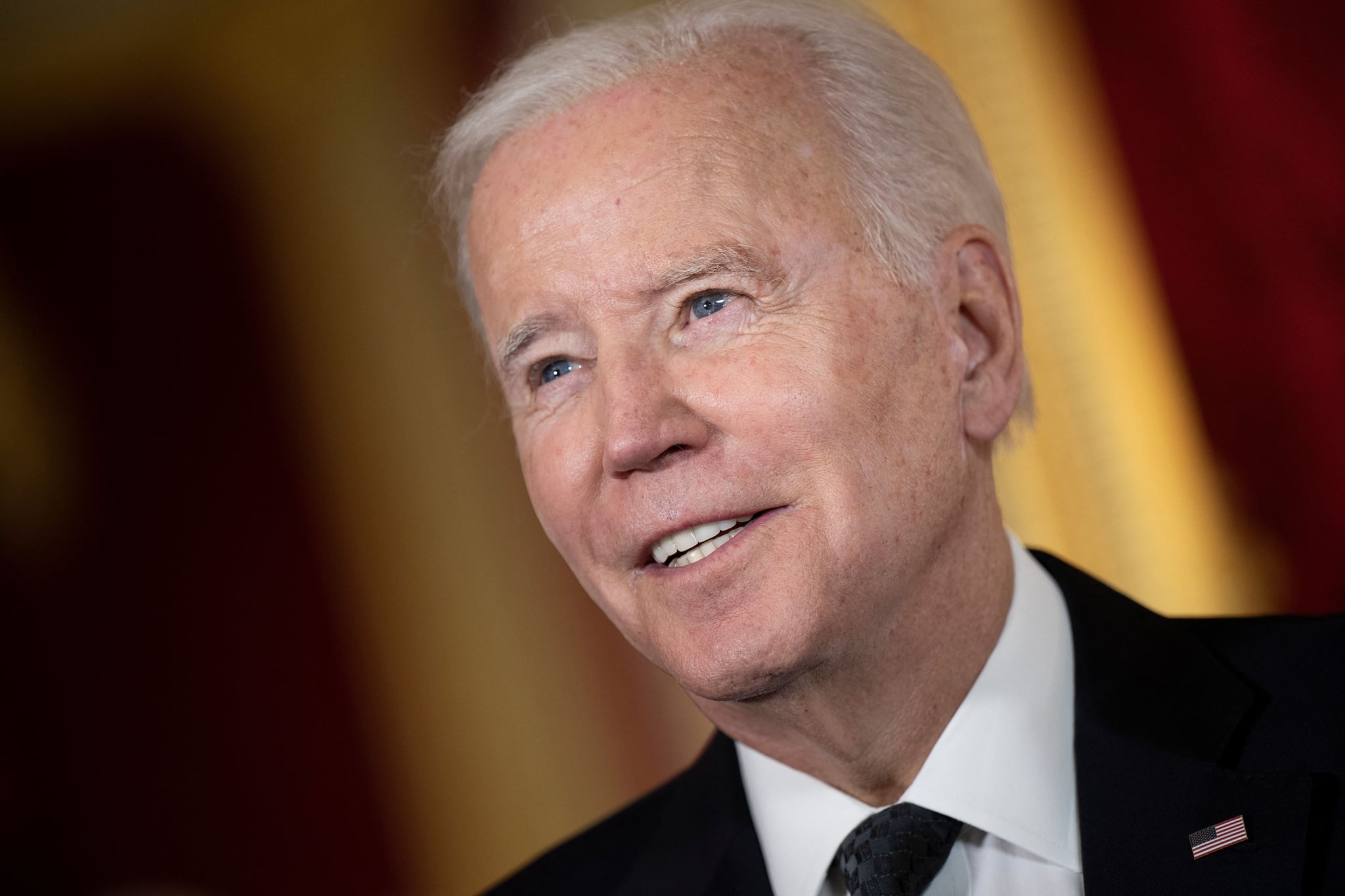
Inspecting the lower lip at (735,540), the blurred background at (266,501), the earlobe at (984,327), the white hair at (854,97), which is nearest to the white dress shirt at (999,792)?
the earlobe at (984,327)

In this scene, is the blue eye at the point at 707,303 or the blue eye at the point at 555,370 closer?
the blue eye at the point at 707,303

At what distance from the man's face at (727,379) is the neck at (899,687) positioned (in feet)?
0.09

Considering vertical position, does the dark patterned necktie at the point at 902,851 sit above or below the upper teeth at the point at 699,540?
below

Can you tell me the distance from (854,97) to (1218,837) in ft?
3.46

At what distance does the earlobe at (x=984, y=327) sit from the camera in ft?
5.48

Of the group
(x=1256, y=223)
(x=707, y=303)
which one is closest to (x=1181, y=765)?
(x=707, y=303)

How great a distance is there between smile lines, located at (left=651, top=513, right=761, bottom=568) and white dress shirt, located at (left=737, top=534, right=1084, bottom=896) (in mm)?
405

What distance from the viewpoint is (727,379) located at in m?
1.49

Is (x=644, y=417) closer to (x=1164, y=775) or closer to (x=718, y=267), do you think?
(x=718, y=267)

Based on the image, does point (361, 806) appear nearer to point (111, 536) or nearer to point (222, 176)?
point (111, 536)

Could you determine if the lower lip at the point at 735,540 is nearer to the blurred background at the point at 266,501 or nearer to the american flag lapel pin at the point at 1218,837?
the american flag lapel pin at the point at 1218,837

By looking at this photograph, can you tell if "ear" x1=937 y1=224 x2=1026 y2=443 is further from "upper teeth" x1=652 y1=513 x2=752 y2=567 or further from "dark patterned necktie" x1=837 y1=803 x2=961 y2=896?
"dark patterned necktie" x1=837 y1=803 x2=961 y2=896

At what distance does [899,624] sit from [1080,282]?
125 centimetres

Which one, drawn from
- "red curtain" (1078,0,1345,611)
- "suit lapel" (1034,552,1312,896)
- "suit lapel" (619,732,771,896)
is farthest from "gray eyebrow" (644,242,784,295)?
"red curtain" (1078,0,1345,611)
